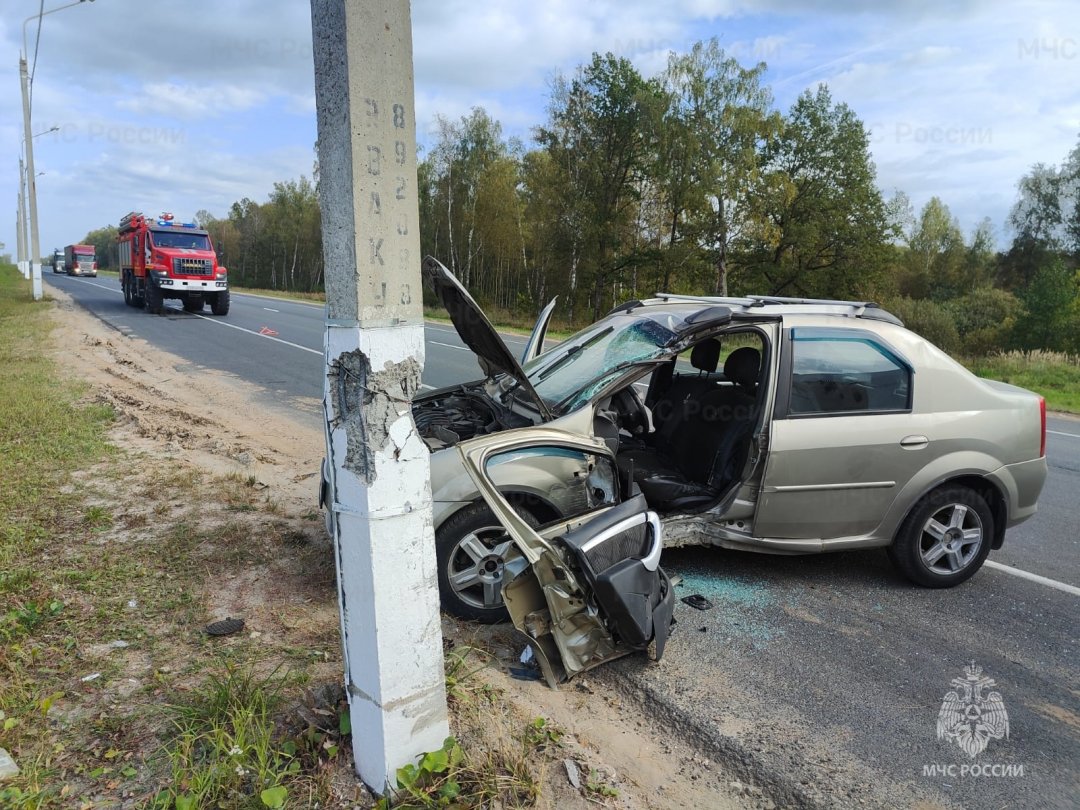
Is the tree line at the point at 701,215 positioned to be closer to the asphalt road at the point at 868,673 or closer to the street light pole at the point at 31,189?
the street light pole at the point at 31,189

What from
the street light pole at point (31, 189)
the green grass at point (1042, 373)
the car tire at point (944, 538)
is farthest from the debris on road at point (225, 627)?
the street light pole at point (31, 189)

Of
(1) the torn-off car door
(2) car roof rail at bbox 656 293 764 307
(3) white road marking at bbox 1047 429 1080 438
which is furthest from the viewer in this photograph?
(3) white road marking at bbox 1047 429 1080 438

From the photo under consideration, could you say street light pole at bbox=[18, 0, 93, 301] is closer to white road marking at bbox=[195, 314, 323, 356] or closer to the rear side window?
white road marking at bbox=[195, 314, 323, 356]

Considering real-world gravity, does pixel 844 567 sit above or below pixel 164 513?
below

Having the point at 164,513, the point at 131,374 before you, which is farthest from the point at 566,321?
the point at 164,513

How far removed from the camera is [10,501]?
5086 mm

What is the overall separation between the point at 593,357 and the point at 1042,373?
1789cm

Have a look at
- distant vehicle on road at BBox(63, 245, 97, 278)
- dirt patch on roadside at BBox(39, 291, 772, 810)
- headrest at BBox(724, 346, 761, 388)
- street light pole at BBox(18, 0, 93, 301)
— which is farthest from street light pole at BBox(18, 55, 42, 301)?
distant vehicle on road at BBox(63, 245, 97, 278)

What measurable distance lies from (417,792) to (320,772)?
1.17 ft

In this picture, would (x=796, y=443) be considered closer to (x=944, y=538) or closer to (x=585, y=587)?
(x=944, y=538)

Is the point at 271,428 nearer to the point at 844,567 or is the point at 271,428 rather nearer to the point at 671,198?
the point at 844,567

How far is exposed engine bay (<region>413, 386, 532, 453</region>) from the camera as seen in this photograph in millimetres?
4090

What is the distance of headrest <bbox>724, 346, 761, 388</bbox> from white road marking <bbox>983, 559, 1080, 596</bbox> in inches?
81.7

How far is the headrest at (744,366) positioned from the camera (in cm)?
486
